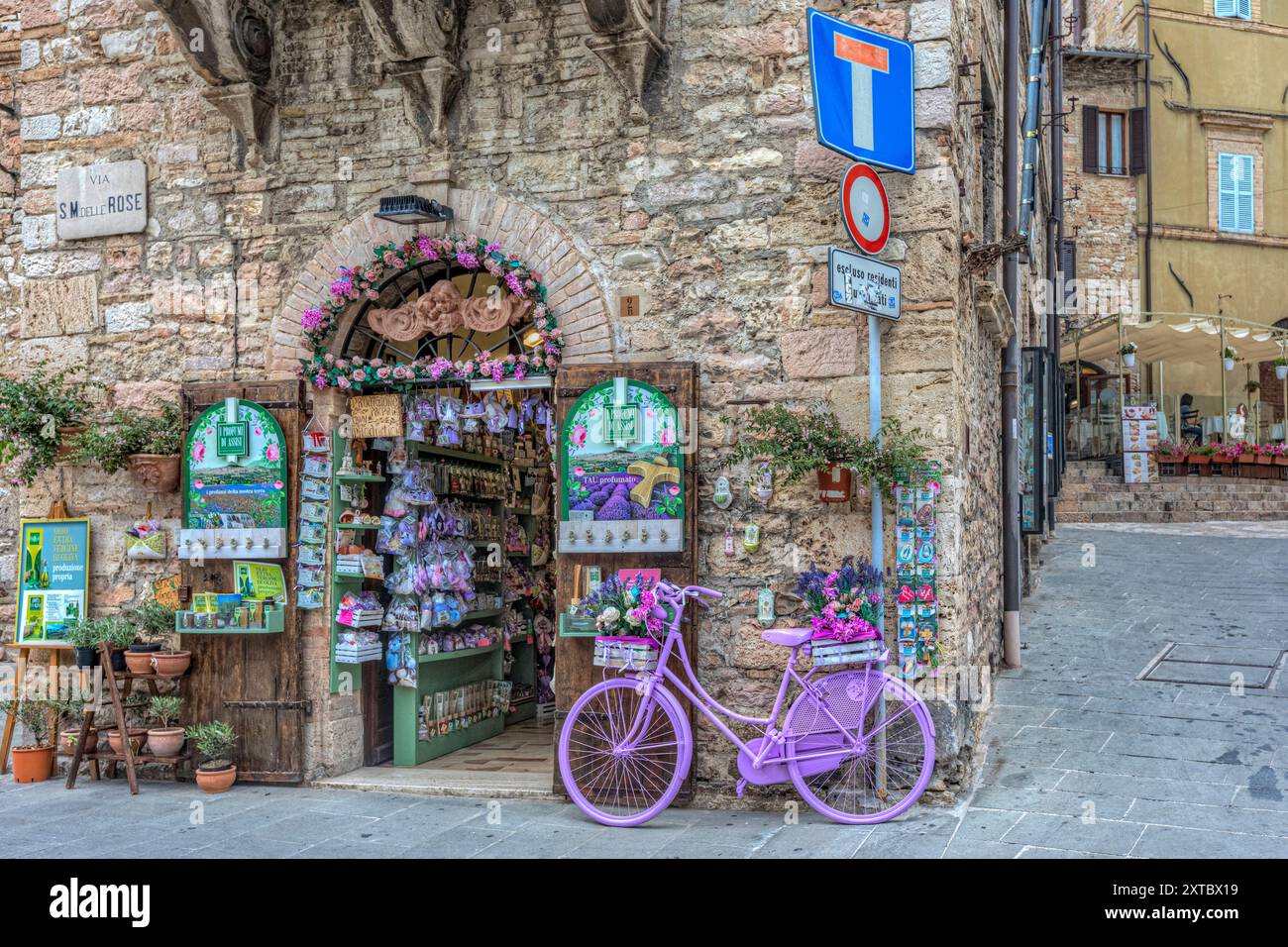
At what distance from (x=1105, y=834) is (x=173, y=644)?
5.09m

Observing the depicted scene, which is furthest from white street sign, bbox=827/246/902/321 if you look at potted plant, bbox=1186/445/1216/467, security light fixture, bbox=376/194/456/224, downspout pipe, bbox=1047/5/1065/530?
potted plant, bbox=1186/445/1216/467

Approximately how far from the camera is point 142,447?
7.03 m

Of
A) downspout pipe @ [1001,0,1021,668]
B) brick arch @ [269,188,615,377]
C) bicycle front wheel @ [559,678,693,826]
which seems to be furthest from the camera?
downspout pipe @ [1001,0,1021,668]

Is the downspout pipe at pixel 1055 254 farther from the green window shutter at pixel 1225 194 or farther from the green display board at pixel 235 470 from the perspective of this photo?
the green window shutter at pixel 1225 194

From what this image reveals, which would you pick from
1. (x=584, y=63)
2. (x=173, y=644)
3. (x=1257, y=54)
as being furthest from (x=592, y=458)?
(x=1257, y=54)

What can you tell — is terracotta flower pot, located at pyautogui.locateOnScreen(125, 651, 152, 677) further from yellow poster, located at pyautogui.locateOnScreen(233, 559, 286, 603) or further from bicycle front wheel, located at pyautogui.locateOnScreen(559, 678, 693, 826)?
bicycle front wheel, located at pyautogui.locateOnScreen(559, 678, 693, 826)

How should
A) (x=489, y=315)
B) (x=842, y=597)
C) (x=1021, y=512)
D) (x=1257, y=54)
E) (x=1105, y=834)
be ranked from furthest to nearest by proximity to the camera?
1. (x=1257, y=54)
2. (x=1021, y=512)
3. (x=489, y=315)
4. (x=842, y=597)
5. (x=1105, y=834)

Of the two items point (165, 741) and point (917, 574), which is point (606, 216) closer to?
point (917, 574)

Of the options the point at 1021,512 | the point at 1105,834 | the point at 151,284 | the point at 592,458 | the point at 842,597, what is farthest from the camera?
the point at 1021,512

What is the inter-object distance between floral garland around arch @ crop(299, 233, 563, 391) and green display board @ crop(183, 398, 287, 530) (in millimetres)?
421

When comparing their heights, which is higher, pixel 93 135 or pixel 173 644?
pixel 93 135

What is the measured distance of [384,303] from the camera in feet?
22.7

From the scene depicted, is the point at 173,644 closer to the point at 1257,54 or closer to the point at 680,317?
the point at 680,317

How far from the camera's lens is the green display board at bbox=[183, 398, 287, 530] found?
6742 mm
